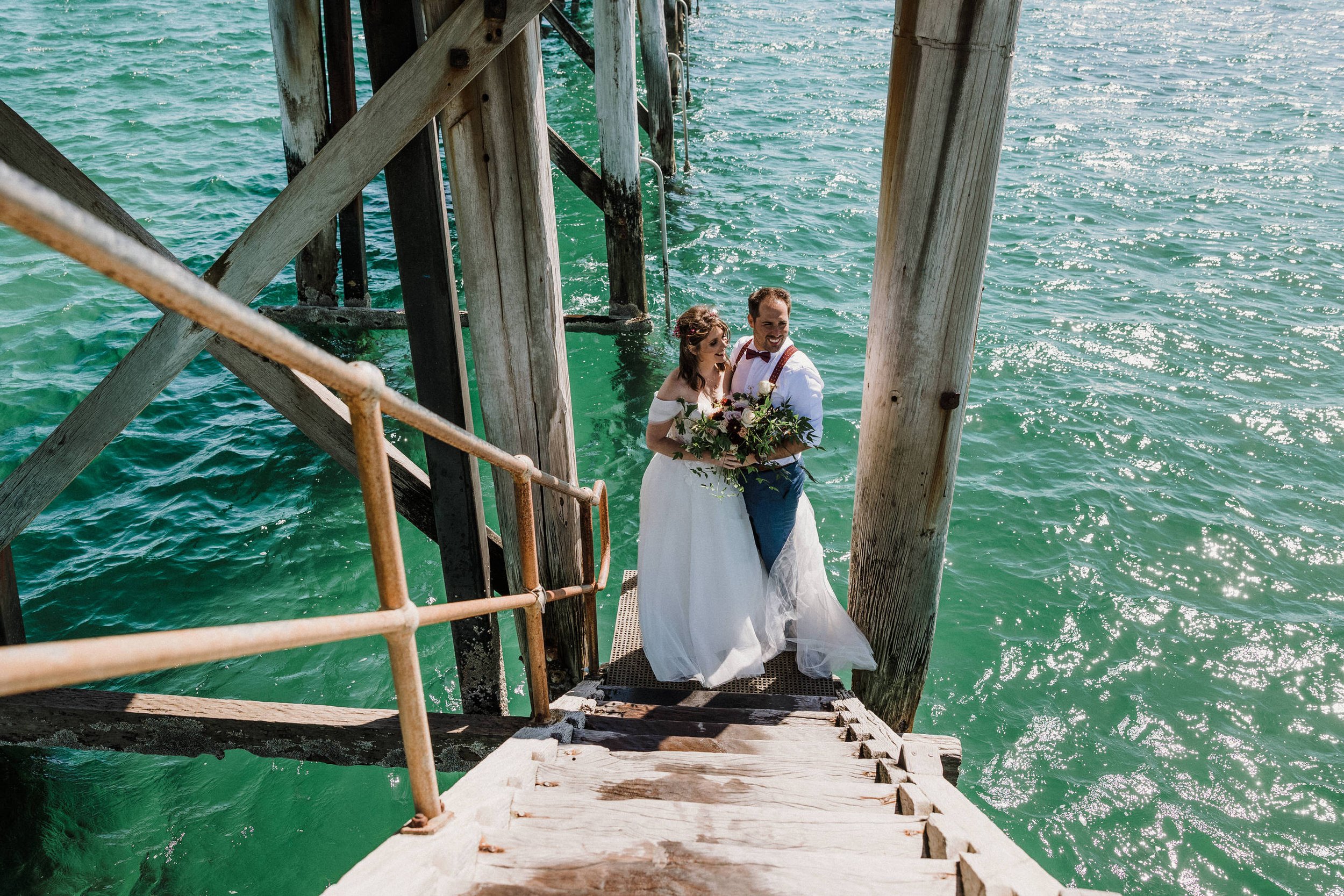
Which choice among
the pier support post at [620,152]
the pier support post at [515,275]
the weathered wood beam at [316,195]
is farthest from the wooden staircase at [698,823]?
the pier support post at [620,152]

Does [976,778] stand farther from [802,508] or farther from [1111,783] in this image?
[802,508]

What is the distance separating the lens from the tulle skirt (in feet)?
13.7

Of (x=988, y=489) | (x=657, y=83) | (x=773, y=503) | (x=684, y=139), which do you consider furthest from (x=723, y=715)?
(x=684, y=139)

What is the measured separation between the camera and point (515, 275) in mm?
3219

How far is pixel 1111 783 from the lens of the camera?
4.97 m

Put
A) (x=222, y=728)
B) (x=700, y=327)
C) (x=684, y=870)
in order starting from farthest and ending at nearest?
(x=700, y=327), (x=222, y=728), (x=684, y=870)

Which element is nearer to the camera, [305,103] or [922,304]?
[922,304]

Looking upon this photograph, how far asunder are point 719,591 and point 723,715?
707mm

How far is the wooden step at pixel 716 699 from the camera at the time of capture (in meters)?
3.90

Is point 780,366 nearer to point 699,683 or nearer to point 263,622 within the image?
point 699,683

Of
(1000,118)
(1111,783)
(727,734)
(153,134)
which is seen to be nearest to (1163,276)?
(1111,783)

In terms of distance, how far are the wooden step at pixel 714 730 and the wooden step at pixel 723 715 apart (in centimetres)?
6

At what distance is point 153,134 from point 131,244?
15099mm

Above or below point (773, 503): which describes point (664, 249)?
above
